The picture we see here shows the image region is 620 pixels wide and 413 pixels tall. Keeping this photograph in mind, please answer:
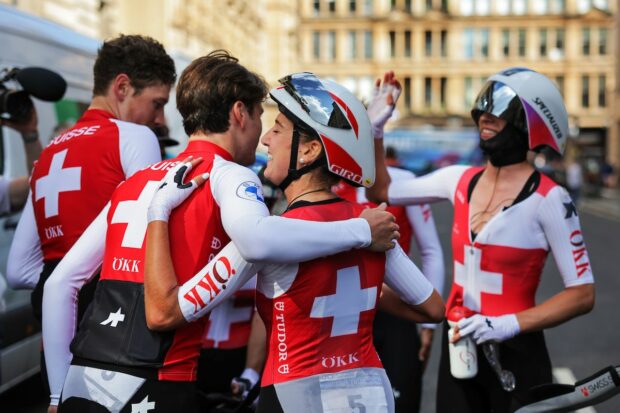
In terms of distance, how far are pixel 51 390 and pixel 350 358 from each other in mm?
1069

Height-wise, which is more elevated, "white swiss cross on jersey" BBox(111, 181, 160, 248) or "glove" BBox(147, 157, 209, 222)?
"glove" BBox(147, 157, 209, 222)

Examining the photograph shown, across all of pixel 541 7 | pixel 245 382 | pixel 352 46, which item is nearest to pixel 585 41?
pixel 541 7

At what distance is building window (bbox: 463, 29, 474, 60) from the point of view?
84.7 meters

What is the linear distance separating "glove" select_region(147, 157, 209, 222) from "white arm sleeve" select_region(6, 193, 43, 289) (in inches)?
37.1

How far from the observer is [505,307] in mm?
3410

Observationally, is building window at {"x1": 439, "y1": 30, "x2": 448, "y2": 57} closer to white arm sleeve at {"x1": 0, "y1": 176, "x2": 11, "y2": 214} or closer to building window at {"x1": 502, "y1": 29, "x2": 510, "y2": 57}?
building window at {"x1": 502, "y1": 29, "x2": 510, "y2": 57}

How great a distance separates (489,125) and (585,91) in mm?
84040

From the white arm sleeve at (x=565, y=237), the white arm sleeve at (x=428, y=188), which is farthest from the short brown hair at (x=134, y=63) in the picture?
the white arm sleeve at (x=565, y=237)

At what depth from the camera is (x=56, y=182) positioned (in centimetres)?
303

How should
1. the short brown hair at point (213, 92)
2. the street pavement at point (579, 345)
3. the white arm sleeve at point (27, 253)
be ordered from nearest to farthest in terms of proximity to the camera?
1. the short brown hair at point (213, 92)
2. the white arm sleeve at point (27, 253)
3. the street pavement at point (579, 345)

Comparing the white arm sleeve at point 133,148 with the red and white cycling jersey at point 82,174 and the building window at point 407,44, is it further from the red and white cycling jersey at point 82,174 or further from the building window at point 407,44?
the building window at point 407,44

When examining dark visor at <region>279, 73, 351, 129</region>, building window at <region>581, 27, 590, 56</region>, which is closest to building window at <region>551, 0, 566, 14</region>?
building window at <region>581, 27, 590, 56</region>

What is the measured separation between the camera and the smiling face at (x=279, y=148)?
8.02 ft

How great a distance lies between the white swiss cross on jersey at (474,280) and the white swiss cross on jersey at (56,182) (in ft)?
5.33
